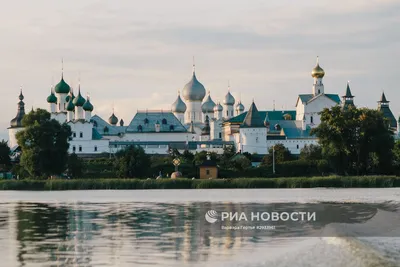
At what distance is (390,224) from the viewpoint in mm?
27156

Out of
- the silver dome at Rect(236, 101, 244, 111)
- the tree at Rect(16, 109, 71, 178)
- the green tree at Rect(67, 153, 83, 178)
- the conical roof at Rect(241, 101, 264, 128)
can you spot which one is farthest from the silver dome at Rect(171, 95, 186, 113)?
the tree at Rect(16, 109, 71, 178)

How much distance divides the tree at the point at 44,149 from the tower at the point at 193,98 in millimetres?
62775

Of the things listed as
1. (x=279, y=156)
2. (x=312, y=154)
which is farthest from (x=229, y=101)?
(x=312, y=154)

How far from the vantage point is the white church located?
4193 inches

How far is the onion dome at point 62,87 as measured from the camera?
111 m

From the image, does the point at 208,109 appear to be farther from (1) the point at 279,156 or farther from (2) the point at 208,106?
(1) the point at 279,156

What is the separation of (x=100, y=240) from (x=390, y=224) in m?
8.31

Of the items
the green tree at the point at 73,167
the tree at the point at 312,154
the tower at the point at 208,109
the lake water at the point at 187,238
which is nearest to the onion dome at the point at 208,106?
the tower at the point at 208,109

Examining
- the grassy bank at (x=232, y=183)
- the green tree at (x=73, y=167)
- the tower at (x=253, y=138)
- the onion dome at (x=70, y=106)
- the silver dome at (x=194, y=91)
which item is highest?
the silver dome at (x=194, y=91)

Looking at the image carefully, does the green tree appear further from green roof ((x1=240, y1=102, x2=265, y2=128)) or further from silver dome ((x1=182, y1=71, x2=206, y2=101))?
silver dome ((x1=182, y1=71, x2=206, y2=101))

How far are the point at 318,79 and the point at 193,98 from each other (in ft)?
56.5

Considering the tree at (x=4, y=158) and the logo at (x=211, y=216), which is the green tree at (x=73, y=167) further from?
the logo at (x=211, y=216)

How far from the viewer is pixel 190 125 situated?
422 ft

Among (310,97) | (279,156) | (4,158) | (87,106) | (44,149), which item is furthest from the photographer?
(310,97)
